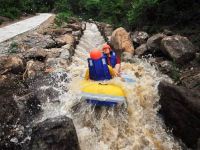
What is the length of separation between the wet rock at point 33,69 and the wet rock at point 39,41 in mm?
2108

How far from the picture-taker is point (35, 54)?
433 inches

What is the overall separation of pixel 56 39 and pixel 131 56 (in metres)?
3.35

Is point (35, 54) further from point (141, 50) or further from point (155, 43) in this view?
point (155, 43)

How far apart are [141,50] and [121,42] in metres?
1.05

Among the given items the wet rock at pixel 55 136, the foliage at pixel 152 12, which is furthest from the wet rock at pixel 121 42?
the wet rock at pixel 55 136

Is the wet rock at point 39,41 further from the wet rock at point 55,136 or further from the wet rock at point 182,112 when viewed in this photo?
the wet rock at point 55,136

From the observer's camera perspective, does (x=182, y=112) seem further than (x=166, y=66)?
No

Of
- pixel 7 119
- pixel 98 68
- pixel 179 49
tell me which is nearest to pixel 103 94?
pixel 98 68

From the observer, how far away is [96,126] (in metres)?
7.43

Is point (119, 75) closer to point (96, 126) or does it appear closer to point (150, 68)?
point (96, 126)

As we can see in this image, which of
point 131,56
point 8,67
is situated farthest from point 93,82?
point 131,56

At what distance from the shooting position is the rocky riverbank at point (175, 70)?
658 centimetres

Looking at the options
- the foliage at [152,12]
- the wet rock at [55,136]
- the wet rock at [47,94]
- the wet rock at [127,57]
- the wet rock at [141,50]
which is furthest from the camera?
the foliage at [152,12]

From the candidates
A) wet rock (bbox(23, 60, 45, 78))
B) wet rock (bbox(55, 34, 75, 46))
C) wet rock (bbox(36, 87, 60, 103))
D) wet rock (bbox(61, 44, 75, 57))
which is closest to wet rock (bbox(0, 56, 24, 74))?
wet rock (bbox(23, 60, 45, 78))
